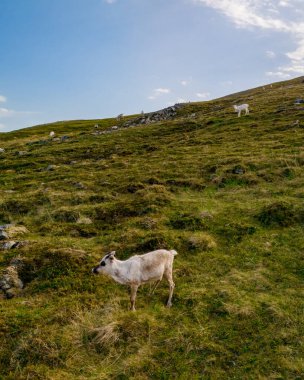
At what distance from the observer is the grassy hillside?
9.30 metres

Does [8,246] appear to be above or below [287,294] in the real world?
above

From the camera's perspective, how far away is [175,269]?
13719mm

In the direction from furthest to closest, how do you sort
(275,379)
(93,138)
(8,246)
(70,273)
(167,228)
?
(93,138) → (167,228) → (8,246) → (70,273) → (275,379)

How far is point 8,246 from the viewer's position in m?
15.8

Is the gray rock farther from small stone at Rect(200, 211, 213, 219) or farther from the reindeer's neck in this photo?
small stone at Rect(200, 211, 213, 219)

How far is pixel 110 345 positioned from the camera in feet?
31.7

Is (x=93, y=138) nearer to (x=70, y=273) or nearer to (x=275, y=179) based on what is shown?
(x=275, y=179)

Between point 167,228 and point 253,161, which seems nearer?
point 167,228

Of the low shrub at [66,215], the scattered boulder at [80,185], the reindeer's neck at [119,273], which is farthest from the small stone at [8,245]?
the scattered boulder at [80,185]

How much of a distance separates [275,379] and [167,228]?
9.61 meters

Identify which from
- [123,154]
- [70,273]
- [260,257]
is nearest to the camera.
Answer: [70,273]

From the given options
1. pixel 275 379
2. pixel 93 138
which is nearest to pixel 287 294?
pixel 275 379

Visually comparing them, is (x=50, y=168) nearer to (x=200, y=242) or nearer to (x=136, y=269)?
(x=200, y=242)

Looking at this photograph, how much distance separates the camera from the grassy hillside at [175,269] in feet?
30.5
